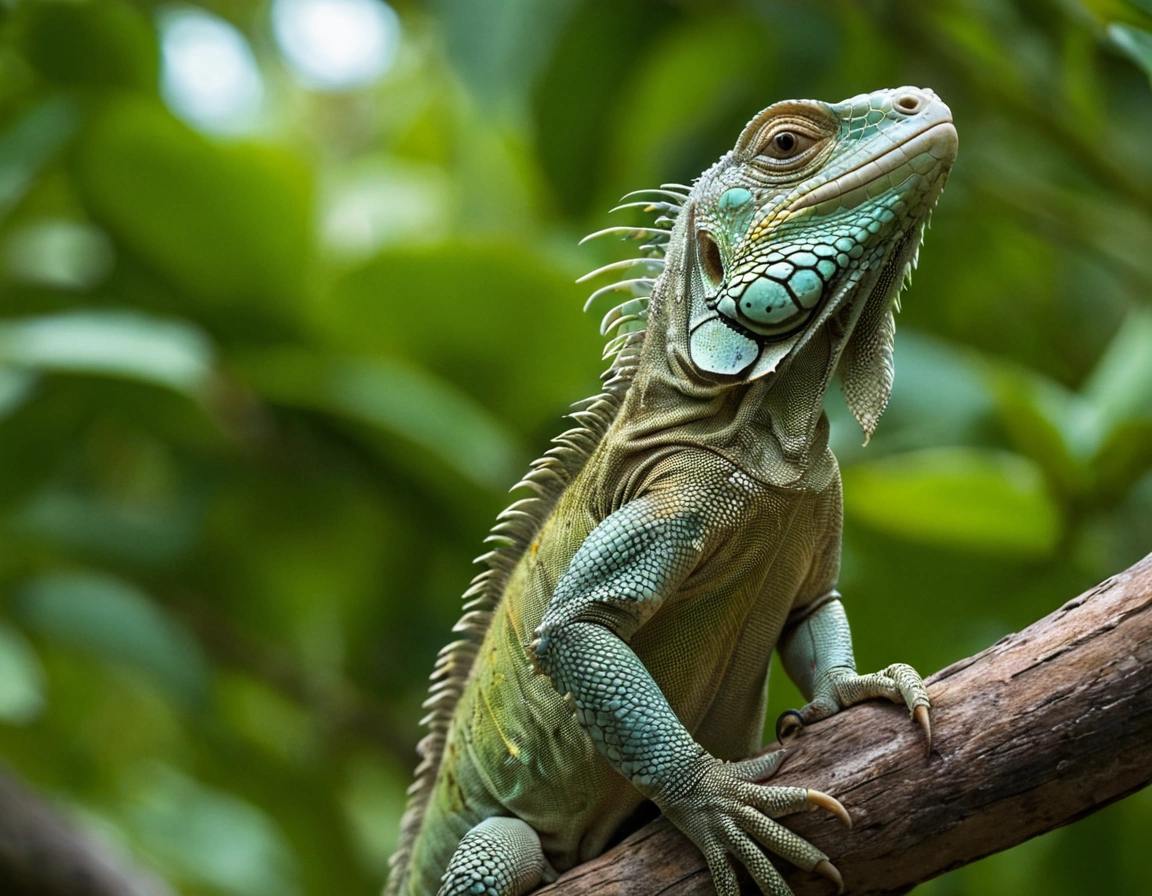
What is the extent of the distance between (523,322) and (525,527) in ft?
7.28

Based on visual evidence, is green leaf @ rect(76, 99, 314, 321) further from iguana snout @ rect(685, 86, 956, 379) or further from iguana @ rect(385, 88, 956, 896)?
iguana snout @ rect(685, 86, 956, 379)

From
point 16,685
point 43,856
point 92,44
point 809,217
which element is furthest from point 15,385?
point 809,217

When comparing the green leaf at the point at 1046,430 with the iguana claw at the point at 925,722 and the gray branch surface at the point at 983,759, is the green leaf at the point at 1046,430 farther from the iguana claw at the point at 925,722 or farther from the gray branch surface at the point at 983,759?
the iguana claw at the point at 925,722

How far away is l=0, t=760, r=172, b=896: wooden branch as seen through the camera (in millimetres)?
4602

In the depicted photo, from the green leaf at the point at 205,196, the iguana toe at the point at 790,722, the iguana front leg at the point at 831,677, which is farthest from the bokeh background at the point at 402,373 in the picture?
the iguana toe at the point at 790,722

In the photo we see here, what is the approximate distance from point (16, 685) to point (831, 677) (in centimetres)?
362

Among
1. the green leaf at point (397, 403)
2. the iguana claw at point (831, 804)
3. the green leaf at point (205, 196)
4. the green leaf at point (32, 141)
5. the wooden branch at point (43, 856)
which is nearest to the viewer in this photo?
the iguana claw at point (831, 804)

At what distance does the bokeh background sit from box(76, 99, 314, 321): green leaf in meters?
0.02

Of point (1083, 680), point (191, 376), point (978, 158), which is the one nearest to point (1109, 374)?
point (978, 158)

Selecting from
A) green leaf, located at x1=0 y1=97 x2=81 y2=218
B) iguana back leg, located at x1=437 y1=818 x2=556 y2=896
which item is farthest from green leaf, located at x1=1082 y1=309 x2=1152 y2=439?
green leaf, located at x1=0 y1=97 x2=81 y2=218

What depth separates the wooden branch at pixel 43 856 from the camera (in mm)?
4602

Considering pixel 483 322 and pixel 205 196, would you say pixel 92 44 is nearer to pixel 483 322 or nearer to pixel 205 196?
pixel 205 196

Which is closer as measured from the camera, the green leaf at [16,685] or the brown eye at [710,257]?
the brown eye at [710,257]

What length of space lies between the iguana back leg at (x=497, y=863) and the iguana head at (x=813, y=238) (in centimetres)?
125
